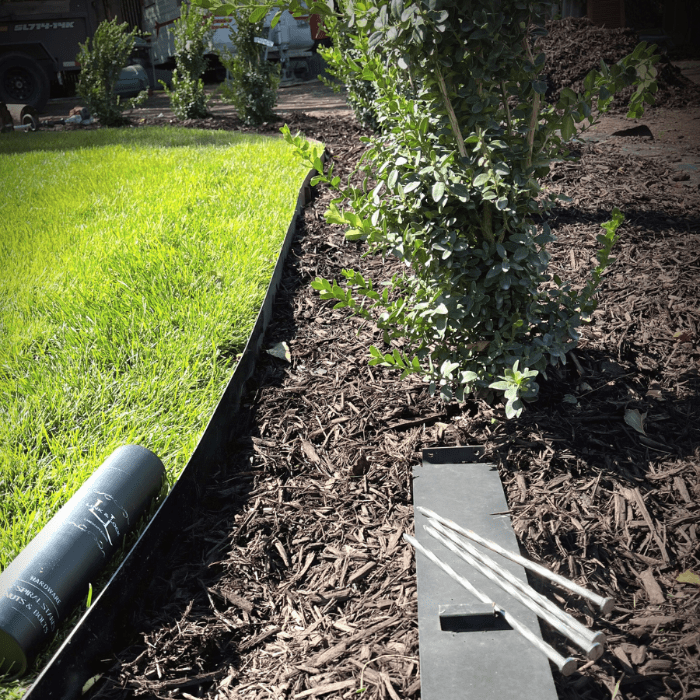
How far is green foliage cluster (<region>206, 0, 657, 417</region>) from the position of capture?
6.28 feet

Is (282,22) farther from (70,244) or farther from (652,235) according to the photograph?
(652,235)

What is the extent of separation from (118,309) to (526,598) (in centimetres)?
269

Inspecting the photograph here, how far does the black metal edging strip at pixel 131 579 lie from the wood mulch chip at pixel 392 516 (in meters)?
0.06

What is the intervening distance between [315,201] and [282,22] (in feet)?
42.1

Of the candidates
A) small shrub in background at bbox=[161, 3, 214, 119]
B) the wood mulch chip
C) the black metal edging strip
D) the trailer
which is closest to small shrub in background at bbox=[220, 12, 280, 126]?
small shrub in background at bbox=[161, 3, 214, 119]

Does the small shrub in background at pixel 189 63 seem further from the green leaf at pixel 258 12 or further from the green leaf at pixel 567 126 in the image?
the green leaf at pixel 567 126

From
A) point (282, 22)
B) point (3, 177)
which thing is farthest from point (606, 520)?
point (282, 22)

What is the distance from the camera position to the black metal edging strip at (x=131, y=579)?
5.03ft

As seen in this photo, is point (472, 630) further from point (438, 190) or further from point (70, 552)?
point (438, 190)

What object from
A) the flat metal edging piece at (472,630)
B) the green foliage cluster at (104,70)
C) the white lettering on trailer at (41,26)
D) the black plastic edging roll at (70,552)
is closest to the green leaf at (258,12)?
the black plastic edging roll at (70,552)

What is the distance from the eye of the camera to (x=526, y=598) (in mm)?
1521

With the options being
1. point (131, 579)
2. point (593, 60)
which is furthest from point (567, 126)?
point (593, 60)

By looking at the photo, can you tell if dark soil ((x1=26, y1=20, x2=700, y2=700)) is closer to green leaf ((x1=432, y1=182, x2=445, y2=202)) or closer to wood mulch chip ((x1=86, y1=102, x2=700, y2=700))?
wood mulch chip ((x1=86, y1=102, x2=700, y2=700))

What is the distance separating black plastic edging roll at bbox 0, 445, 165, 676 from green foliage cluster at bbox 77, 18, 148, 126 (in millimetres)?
10240
